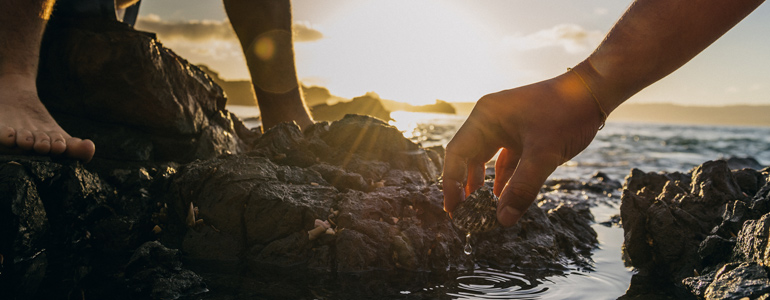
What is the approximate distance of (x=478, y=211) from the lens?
2430 mm

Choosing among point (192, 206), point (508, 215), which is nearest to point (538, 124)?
point (508, 215)

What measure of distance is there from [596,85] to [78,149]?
10.5ft

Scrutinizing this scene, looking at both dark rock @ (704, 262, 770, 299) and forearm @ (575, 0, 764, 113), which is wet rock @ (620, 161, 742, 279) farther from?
forearm @ (575, 0, 764, 113)

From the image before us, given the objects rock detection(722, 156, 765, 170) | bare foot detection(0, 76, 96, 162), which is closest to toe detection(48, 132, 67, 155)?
bare foot detection(0, 76, 96, 162)

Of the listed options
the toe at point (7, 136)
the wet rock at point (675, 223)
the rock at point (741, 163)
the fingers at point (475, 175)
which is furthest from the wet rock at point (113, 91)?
the rock at point (741, 163)

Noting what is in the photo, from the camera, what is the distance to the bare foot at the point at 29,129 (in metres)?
2.98

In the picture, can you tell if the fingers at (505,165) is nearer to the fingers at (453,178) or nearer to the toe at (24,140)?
the fingers at (453,178)

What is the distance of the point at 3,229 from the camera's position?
2506mm

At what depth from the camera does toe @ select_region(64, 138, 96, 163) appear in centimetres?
308

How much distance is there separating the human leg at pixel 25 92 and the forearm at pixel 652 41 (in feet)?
10.6

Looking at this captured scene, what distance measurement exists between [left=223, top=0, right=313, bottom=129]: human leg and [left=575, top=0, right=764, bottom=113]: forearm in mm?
3645

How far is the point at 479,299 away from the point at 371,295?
0.57 m

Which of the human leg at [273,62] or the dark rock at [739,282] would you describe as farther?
the human leg at [273,62]

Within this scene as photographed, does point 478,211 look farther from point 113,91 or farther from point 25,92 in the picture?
point 25,92
